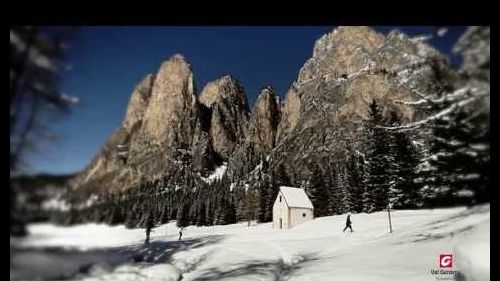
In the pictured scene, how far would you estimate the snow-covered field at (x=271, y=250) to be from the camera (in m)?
6.99

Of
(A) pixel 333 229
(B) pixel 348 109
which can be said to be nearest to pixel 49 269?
(A) pixel 333 229

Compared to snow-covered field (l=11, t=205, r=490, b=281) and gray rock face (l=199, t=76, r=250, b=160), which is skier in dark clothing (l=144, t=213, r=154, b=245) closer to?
snow-covered field (l=11, t=205, r=490, b=281)

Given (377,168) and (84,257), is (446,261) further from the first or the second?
(84,257)

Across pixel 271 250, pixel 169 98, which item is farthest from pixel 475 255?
pixel 169 98

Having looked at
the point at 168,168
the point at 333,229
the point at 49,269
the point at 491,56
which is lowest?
the point at 49,269

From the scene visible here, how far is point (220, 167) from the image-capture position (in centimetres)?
818

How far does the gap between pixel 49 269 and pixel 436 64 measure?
5747mm

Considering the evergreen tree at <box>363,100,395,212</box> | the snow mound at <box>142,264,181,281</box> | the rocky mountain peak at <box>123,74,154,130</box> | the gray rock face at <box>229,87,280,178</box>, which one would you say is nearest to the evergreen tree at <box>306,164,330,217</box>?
the evergreen tree at <box>363,100,395,212</box>

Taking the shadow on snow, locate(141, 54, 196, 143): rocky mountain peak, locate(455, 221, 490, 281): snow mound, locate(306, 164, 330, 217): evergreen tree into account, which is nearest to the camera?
the shadow on snow

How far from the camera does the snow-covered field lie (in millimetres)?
6988

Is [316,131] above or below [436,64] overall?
below

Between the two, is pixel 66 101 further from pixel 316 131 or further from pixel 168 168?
pixel 316 131

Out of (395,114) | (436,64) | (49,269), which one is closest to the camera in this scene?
(49,269)

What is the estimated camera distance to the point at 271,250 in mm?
8281
